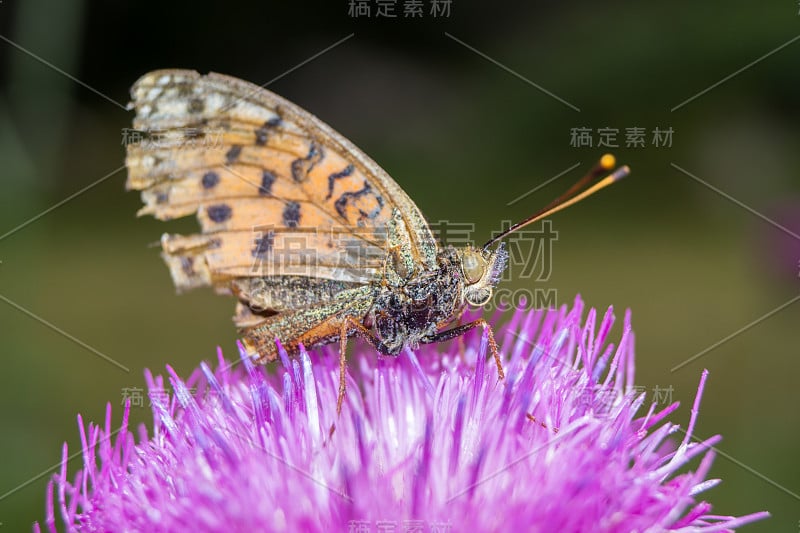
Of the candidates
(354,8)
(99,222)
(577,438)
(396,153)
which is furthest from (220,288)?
(99,222)

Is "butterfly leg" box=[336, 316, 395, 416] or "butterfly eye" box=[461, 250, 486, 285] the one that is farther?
"butterfly eye" box=[461, 250, 486, 285]

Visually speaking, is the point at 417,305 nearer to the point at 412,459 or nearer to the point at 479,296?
the point at 479,296

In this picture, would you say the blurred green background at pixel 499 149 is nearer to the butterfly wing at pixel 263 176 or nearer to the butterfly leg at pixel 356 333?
the butterfly wing at pixel 263 176

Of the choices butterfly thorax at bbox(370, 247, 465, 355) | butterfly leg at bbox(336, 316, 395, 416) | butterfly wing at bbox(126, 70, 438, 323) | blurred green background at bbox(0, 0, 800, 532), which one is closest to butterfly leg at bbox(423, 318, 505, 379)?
butterfly thorax at bbox(370, 247, 465, 355)

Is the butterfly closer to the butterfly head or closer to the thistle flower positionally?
the butterfly head

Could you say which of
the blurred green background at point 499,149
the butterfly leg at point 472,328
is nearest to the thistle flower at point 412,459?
the butterfly leg at point 472,328
